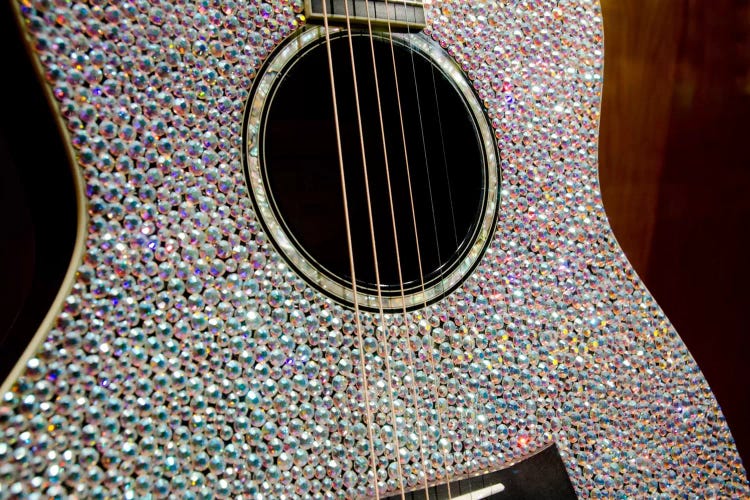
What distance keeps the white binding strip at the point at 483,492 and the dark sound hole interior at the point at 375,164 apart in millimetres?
191

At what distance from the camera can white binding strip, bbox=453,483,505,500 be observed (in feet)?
1.70

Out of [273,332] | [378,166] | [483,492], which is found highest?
[378,166]

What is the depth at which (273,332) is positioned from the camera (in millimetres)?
465

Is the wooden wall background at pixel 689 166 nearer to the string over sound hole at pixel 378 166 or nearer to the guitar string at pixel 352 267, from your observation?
the string over sound hole at pixel 378 166

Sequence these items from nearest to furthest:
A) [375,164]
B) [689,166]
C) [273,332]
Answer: [273,332]
[375,164]
[689,166]

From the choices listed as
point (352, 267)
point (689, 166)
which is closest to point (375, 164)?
point (352, 267)

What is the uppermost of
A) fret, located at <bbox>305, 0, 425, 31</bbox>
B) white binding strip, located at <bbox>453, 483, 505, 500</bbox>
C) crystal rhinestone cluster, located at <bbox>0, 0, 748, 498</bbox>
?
fret, located at <bbox>305, 0, 425, 31</bbox>

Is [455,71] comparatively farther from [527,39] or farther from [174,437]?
[174,437]

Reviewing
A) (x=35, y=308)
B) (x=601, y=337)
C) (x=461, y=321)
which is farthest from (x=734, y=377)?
(x=35, y=308)

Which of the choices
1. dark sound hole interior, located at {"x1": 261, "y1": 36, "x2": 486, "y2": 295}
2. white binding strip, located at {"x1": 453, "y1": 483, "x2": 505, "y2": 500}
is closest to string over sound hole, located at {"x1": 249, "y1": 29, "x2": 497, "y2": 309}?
dark sound hole interior, located at {"x1": 261, "y1": 36, "x2": 486, "y2": 295}

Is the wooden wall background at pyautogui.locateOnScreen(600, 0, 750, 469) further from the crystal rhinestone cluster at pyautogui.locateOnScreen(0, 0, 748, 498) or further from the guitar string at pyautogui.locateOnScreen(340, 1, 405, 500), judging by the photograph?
the guitar string at pyautogui.locateOnScreen(340, 1, 405, 500)

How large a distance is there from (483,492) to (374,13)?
46 centimetres

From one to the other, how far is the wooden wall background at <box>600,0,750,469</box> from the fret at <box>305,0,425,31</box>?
1.16 feet

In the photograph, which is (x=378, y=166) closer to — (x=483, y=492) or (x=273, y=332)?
(x=273, y=332)
